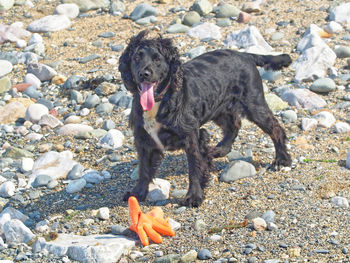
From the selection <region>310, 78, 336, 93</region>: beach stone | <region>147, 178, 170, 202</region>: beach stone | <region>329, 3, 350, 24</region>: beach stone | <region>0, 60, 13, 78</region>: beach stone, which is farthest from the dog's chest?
<region>329, 3, 350, 24</region>: beach stone

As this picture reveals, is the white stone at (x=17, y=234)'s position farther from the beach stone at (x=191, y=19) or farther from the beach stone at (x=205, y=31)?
the beach stone at (x=191, y=19)

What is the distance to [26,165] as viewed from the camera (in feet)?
25.0

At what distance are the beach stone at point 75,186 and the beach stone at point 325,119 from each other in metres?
3.09

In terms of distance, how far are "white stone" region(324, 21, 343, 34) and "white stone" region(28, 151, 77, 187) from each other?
17.1ft

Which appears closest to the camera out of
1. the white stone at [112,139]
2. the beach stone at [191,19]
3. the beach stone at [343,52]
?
the white stone at [112,139]

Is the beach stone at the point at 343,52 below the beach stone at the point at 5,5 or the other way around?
the other way around

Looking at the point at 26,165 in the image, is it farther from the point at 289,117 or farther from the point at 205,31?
the point at 205,31

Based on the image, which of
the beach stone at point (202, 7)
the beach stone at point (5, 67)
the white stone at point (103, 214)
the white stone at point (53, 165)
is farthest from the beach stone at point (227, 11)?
the white stone at point (103, 214)

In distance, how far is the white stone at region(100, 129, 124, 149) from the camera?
7.95 metres

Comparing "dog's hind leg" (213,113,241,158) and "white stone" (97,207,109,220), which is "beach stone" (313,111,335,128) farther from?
"white stone" (97,207,109,220)

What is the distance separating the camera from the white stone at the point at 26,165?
7.60m

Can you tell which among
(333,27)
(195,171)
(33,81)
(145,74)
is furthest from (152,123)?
(333,27)

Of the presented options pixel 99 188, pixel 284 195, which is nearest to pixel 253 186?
pixel 284 195

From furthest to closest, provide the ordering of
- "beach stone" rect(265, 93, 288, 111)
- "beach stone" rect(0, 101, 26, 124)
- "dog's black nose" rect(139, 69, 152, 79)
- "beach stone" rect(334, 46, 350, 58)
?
1. "beach stone" rect(334, 46, 350, 58)
2. "beach stone" rect(0, 101, 26, 124)
3. "beach stone" rect(265, 93, 288, 111)
4. "dog's black nose" rect(139, 69, 152, 79)
